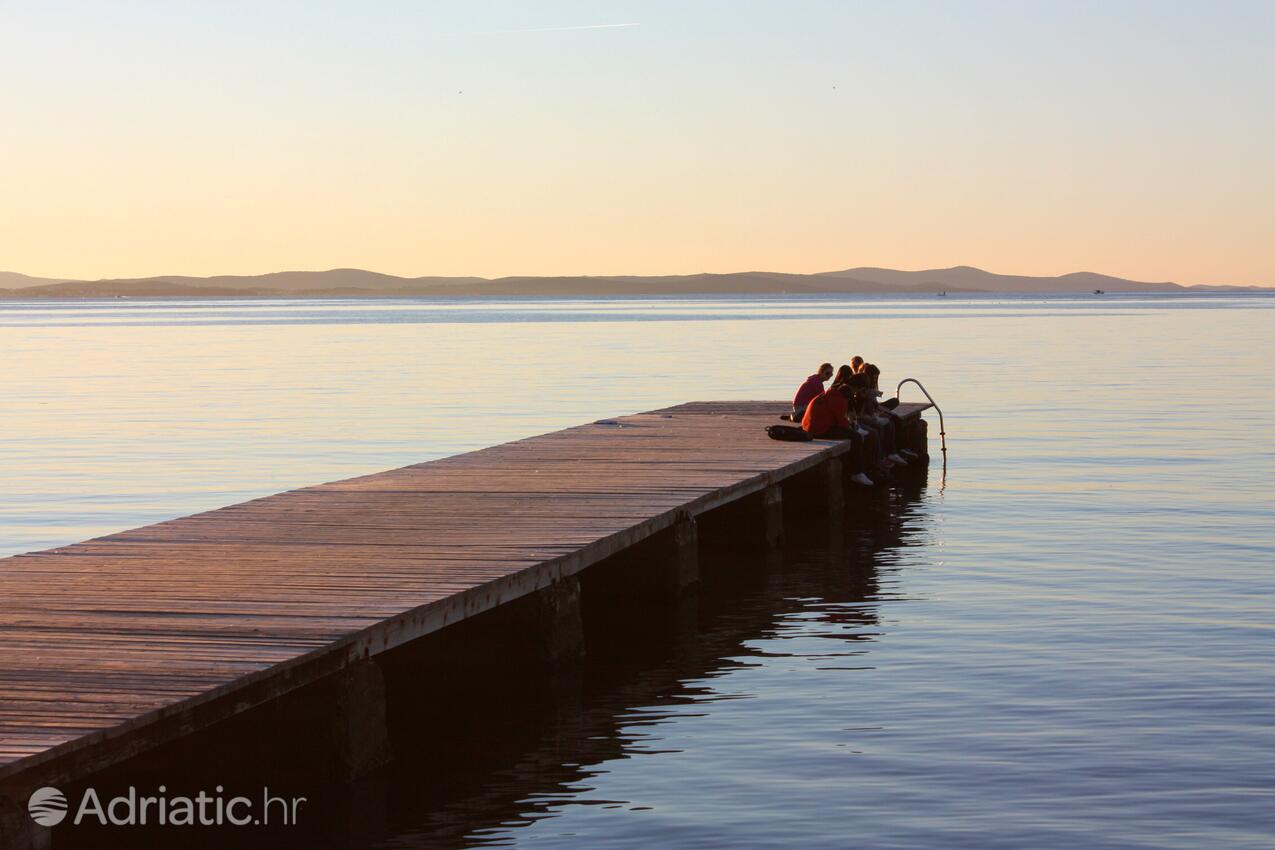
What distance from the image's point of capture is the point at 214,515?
15.7m

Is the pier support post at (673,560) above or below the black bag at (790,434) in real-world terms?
below

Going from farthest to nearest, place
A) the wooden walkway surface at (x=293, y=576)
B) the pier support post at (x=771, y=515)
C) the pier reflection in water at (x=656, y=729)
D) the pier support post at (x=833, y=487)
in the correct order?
the pier support post at (x=833, y=487) → the pier support post at (x=771, y=515) → the pier reflection in water at (x=656, y=729) → the wooden walkway surface at (x=293, y=576)

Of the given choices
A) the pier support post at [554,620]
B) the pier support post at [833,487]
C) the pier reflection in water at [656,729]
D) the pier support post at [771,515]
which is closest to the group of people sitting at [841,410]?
the pier support post at [833,487]

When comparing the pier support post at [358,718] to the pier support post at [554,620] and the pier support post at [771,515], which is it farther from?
the pier support post at [771,515]

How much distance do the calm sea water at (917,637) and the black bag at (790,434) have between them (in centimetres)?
159

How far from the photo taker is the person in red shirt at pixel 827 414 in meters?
23.6

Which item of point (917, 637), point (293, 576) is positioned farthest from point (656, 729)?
point (917, 637)

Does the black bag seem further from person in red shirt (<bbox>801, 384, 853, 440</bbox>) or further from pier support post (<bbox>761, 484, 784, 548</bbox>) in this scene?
pier support post (<bbox>761, 484, 784, 548</bbox>)

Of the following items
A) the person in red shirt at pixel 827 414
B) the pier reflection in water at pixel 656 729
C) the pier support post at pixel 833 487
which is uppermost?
the person in red shirt at pixel 827 414

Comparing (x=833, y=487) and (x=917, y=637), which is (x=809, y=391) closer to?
(x=833, y=487)

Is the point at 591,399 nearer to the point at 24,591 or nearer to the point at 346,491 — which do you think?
the point at 346,491

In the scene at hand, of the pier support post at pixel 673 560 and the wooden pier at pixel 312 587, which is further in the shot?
the pier support post at pixel 673 560

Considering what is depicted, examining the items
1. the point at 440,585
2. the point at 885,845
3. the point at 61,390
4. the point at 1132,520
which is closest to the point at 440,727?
the point at 440,585

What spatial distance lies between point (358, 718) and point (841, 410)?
1453cm
